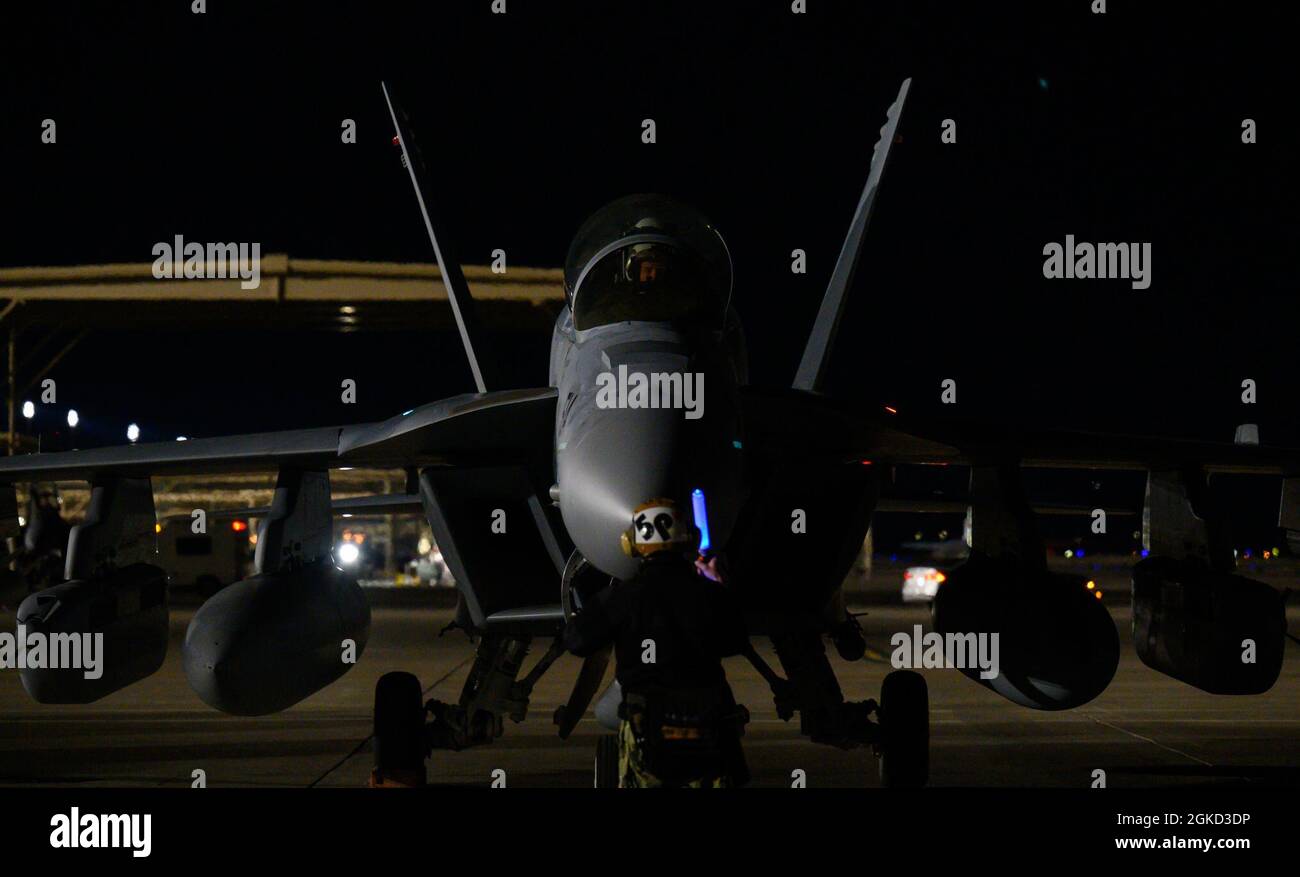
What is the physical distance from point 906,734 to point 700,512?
2411 millimetres

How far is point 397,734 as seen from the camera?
283 inches

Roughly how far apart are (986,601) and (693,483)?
9.38ft

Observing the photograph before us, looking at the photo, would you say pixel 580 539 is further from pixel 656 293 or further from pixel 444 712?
pixel 444 712

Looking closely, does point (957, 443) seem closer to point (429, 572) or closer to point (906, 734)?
point (906, 734)

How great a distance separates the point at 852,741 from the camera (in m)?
7.38

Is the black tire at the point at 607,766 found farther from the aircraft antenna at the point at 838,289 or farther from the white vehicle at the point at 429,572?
the white vehicle at the point at 429,572

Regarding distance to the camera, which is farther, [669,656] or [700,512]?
[700,512]

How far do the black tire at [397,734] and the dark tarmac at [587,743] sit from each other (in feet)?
2.53

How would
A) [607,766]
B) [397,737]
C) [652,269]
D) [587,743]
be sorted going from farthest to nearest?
1. [587,743]
2. [397,737]
3. [607,766]
4. [652,269]

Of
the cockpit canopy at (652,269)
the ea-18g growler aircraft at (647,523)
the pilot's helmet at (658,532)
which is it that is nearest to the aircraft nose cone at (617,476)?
the ea-18g growler aircraft at (647,523)

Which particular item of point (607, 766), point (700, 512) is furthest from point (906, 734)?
point (700, 512)

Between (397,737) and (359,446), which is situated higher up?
(359,446)

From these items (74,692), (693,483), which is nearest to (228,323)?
(74,692)

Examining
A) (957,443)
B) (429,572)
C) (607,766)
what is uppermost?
(957,443)
